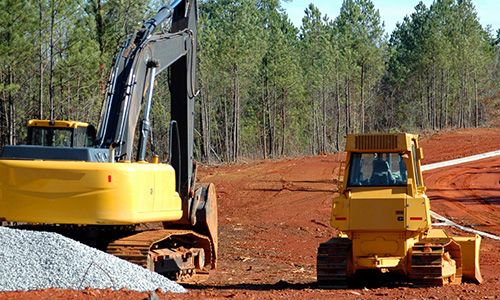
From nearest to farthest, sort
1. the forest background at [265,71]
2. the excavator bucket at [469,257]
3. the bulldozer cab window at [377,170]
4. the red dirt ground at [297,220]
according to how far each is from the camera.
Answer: the red dirt ground at [297,220], the bulldozer cab window at [377,170], the excavator bucket at [469,257], the forest background at [265,71]

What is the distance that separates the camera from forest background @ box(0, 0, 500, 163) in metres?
30.0

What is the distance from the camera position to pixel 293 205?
1046 inches

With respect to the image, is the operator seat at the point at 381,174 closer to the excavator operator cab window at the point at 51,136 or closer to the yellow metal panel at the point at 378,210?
the yellow metal panel at the point at 378,210

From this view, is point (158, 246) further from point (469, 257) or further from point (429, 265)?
point (469, 257)

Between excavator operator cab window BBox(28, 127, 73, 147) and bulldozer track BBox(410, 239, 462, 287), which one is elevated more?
excavator operator cab window BBox(28, 127, 73, 147)

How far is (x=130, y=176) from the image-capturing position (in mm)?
9953

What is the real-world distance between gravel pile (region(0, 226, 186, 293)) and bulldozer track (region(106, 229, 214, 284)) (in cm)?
87

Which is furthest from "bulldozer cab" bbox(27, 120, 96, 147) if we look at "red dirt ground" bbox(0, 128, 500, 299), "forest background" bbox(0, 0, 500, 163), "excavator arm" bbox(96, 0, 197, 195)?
"forest background" bbox(0, 0, 500, 163)

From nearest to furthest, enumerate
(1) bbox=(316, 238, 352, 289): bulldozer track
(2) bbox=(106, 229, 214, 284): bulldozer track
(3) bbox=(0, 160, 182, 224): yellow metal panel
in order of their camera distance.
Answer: (3) bbox=(0, 160, 182, 224): yellow metal panel, (2) bbox=(106, 229, 214, 284): bulldozer track, (1) bbox=(316, 238, 352, 289): bulldozer track

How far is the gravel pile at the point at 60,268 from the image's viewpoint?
360 inches

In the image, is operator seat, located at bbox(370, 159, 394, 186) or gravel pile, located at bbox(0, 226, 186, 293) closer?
gravel pile, located at bbox(0, 226, 186, 293)

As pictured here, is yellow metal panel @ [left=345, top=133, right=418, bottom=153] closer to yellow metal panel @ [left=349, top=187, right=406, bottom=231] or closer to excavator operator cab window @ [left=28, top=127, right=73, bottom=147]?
yellow metal panel @ [left=349, top=187, right=406, bottom=231]

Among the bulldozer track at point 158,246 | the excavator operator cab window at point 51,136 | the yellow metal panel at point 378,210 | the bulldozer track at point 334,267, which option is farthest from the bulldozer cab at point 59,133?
the yellow metal panel at point 378,210

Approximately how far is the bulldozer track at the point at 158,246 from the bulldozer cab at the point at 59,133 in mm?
2939
